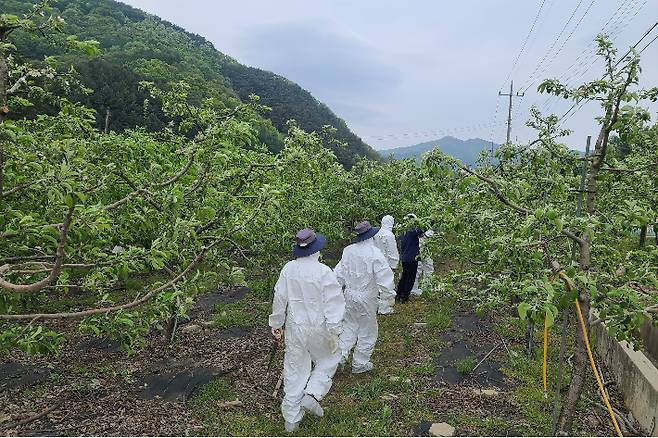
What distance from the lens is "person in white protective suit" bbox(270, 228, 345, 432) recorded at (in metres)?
5.38

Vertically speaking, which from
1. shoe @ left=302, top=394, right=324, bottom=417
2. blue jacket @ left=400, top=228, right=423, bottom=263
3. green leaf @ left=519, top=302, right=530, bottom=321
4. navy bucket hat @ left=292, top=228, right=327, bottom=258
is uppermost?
green leaf @ left=519, top=302, right=530, bottom=321

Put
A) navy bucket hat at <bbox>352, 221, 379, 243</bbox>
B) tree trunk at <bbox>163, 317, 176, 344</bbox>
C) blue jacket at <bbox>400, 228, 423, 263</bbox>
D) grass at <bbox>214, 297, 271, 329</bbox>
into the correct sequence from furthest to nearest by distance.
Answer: blue jacket at <bbox>400, 228, 423, 263</bbox>
grass at <bbox>214, 297, 271, 329</bbox>
tree trunk at <bbox>163, 317, 176, 344</bbox>
navy bucket hat at <bbox>352, 221, 379, 243</bbox>

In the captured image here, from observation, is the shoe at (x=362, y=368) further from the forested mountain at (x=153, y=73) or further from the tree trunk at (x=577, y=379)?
the forested mountain at (x=153, y=73)

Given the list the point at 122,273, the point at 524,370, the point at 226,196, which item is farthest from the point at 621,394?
the point at 122,273

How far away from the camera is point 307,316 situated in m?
5.42

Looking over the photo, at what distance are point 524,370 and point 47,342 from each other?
18.4ft

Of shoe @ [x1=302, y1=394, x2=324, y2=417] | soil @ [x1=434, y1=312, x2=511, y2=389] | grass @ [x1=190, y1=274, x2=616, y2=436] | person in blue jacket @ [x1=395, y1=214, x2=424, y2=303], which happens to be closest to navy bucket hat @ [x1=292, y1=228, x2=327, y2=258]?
grass @ [x1=190, y1=274, x2=616, y2=436]

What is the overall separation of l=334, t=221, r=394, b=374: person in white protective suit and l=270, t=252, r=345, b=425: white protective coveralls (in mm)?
1455

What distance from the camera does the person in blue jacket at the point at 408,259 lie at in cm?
1055

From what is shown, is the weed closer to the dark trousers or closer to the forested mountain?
the dark trousers

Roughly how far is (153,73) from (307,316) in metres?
40.2

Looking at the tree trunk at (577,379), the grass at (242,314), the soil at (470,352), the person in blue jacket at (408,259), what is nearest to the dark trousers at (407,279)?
the person in blue jacket at (408,259)

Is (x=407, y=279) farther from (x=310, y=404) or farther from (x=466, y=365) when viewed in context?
(x=310, y=404)

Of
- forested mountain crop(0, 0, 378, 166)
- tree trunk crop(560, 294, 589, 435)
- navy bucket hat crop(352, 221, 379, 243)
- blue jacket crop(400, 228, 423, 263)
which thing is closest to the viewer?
tree trunk crop(560, 294, 589, 435)
